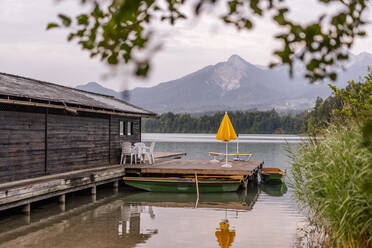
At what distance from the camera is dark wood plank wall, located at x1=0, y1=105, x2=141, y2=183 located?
10742mm

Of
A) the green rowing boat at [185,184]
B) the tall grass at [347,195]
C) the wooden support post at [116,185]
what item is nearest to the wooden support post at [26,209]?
the green rowing boat at [185,184]

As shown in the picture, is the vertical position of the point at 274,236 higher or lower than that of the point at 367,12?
lower

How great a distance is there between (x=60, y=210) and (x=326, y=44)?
10.3 metres

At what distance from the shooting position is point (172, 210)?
1159 centimetres

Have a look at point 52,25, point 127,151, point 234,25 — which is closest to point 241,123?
point 127,151

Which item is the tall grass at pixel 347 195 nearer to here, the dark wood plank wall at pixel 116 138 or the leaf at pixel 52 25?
the leaf at pixel 52 25

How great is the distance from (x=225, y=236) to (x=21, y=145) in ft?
19.2

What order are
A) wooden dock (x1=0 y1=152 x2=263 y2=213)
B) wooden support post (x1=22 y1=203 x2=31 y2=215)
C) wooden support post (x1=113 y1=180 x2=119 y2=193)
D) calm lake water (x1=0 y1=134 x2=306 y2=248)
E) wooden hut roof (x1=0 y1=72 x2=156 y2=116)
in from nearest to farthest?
calm lake water (x1=0 y1=134 x2=306 y2=248), wooden dock (x1=0 y1=152 x2=263 y2=213), wooden hut roof (x1=0 y1=72 x2=156 y2=116), wooden support post (x1=22 y1=203 x2=31 y2=215), wooden support post (x1=113 y1=180 x2=119 y2=193)

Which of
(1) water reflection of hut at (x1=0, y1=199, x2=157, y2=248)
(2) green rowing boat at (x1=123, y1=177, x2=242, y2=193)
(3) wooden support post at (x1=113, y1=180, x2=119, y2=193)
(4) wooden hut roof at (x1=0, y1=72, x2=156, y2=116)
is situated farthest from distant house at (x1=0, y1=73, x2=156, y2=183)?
(2) green rowing boat at (x1=123, y1=177, x2=242, y2=193)

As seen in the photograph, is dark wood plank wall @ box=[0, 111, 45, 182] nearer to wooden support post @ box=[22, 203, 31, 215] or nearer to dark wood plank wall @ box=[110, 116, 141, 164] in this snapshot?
wooden support post @ box=[22, 203, 31, 215]

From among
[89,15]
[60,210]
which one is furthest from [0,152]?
[89,15]

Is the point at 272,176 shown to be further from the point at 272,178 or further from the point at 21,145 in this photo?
the point at 21,145

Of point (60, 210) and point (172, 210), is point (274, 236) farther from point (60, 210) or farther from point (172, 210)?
point (60, 210)

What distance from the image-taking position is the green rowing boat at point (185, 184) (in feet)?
46.7
